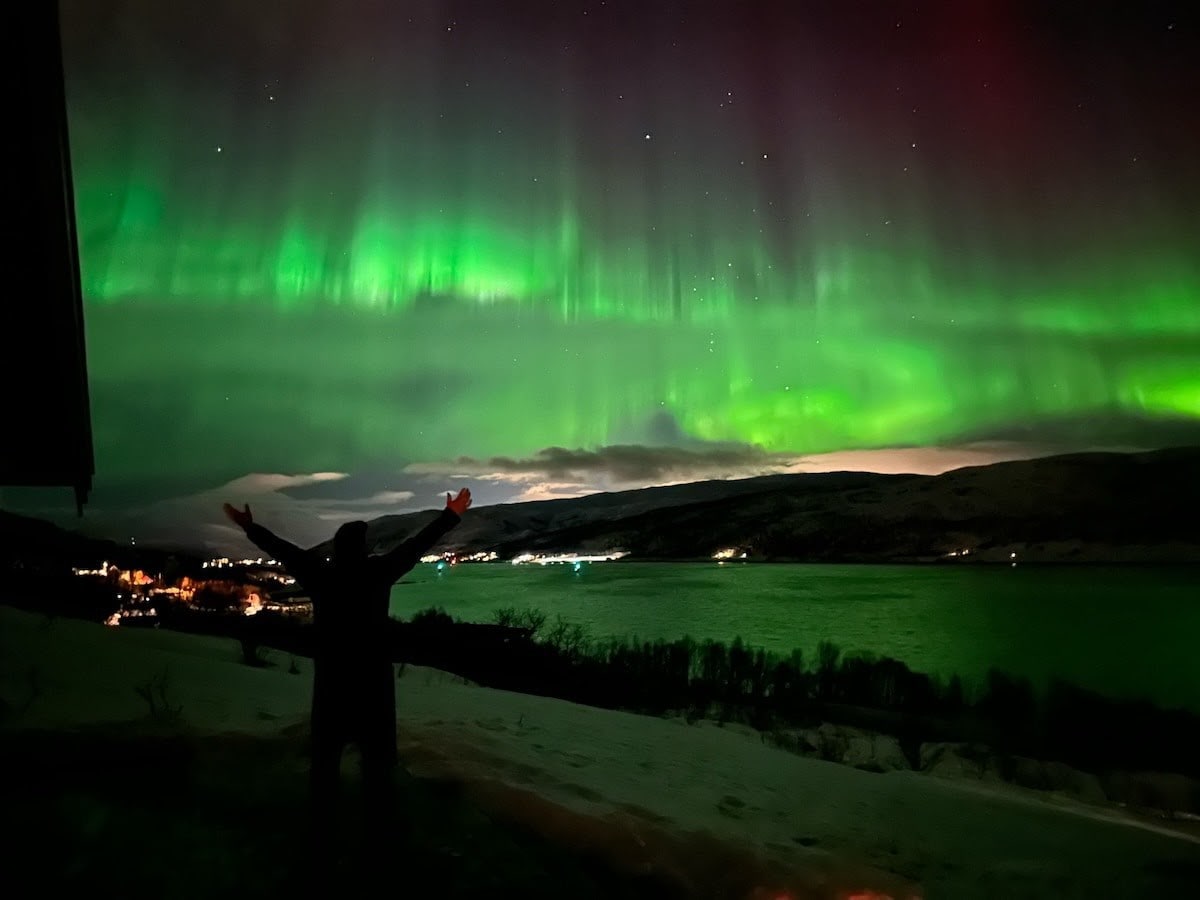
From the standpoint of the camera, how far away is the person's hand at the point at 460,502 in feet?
19.7

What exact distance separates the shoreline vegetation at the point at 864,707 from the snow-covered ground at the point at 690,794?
1.62 m

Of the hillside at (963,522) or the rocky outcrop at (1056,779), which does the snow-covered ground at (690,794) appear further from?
the hillside at (963,522)

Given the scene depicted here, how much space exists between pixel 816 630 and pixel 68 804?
41373 mm

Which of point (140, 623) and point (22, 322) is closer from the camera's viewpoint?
point (22, 322)

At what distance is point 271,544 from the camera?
19.3 feet

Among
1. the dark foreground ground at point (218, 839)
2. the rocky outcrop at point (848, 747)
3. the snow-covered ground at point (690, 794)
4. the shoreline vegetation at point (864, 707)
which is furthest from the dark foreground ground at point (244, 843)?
the rocky outcrop at point (848, 747)

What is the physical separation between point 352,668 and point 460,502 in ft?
4.56

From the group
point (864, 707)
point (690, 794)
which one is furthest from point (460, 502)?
point (864, 707)

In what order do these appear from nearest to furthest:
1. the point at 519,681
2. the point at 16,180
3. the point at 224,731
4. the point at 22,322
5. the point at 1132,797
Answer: the point at 16,180
the point at 224,731
the point at 22,322
the point at 1132,797
the point at 519,681

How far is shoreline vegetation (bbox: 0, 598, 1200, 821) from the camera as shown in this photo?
1288 cm

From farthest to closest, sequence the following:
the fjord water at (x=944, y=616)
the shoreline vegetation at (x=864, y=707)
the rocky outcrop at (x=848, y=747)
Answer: the fjord water at (x=944, y=616), the shoreline vegetation at (x=864, y=707), the rocky outcrop at (x=848, y=747)

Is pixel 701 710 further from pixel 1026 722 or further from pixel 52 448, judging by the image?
pixel 52 448

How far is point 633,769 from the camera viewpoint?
9.16m

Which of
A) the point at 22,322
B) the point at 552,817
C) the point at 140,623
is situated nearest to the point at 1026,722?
the point at 552,817
